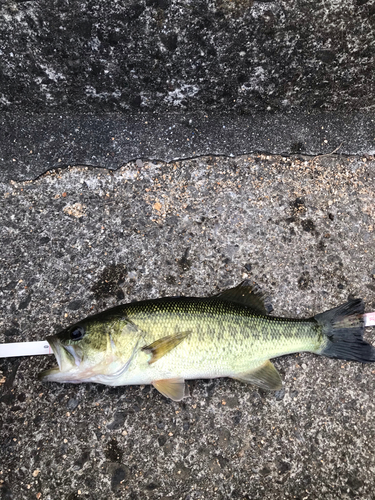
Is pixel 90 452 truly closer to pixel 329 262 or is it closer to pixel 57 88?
pixel 329 262

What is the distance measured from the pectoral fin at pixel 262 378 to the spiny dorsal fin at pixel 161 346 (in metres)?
0.55

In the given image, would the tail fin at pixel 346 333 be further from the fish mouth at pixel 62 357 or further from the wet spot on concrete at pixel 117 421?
the fish mouth at pixel 62 357

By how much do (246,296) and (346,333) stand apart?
2.48ft

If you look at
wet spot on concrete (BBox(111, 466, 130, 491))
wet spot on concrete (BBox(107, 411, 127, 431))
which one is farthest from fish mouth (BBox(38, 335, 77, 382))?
wet spot on concrete (BBox(111, 466, 130, 491))

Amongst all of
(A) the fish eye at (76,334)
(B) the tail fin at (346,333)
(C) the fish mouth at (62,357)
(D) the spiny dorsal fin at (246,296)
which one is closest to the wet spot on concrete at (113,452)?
(C) the fish mouth at (62,357)

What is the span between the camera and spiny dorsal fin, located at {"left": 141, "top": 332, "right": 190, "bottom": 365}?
2229 mm

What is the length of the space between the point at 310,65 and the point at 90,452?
3251 mm

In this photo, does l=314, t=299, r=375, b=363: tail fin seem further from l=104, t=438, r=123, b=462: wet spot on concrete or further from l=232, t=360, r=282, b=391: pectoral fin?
l=104, t=438, r=123, b=462: wet spot on concrete

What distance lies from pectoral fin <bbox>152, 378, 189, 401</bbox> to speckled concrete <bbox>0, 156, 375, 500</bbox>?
0.82 ft

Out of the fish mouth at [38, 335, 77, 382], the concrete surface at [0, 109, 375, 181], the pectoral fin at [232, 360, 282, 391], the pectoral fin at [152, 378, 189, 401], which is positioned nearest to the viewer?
the fish mouth at [38, 335, 77, 382]

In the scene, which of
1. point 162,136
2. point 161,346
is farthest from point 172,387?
point 162,136

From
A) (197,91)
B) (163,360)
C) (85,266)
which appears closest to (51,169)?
(85,266)

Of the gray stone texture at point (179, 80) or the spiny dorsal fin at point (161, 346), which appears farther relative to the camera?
the gray stone texture at point (179, 80)

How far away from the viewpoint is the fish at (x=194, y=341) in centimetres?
222
